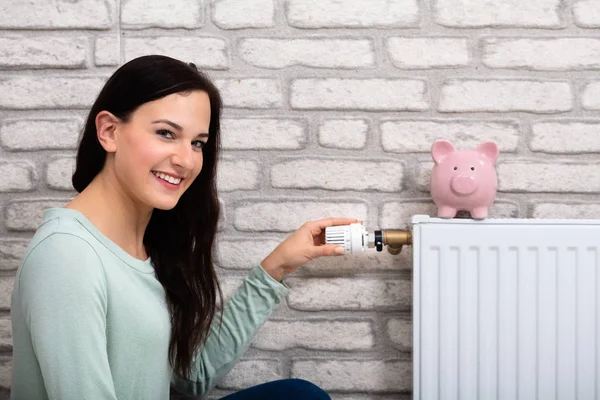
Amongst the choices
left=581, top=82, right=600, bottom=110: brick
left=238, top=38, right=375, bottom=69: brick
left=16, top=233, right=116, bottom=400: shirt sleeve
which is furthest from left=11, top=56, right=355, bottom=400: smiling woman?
left=581, top=82, right=600, bottom=110: brick

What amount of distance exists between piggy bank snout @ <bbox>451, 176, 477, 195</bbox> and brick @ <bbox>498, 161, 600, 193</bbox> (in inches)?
8.6

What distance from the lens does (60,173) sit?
1290mm

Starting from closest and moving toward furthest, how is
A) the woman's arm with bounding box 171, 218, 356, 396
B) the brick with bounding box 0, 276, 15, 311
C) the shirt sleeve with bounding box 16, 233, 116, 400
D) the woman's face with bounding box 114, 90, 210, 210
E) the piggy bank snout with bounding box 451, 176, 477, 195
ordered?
the shirt sleeve with bounding box 16, 233, 116, 400
the woman's face with bounding box 114, 90, 210, 210
the piggy bank snout with bounding box 451, 176, 477, 195
the woman's arm with bounding box 171, 218, 356, 396
the brick with bounding box 0, 276, 15, 311

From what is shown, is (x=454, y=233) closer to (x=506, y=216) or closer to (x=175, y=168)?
(x=506, y=216)

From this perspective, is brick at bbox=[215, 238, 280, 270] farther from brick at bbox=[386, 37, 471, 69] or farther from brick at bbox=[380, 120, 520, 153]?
brick at bbox=[386, 37, 471, 69]

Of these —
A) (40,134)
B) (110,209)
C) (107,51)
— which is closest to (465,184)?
(110,209)

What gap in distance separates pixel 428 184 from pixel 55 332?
797 millimetres

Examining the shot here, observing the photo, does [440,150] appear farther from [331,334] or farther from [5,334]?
[5,334]

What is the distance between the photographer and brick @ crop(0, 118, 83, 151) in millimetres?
1284

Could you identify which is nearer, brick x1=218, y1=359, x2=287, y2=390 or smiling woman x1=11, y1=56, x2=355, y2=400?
smiling woman x1=11, y1=56, x2=355, y2=400

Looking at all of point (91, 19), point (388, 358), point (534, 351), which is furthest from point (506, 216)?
point (91, 19)

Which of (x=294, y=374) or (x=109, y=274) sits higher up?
(x=109, y=274)

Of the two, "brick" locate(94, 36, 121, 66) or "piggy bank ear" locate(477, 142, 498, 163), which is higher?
"brick" locate(94, 36, 121, 66)

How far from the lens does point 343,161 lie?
1278mm
